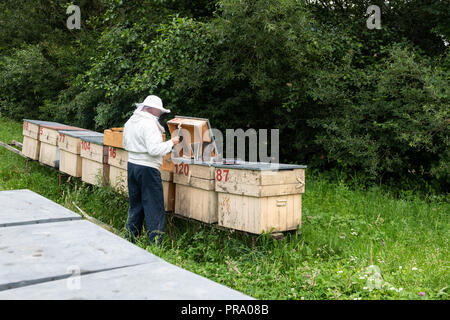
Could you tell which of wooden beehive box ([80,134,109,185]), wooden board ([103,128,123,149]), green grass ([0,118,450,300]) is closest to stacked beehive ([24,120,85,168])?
green grass ([0,118,450,300])

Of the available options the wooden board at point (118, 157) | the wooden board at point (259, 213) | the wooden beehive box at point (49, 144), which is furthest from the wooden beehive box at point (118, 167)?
the wooden beehive box at point (49, 144)

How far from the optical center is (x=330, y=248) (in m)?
5.66

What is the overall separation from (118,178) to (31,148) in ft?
13.7

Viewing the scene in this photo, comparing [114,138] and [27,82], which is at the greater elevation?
[27,82]

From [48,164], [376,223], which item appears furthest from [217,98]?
[376,223]

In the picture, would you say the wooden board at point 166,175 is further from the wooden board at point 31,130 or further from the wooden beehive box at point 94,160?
the wooden board at point 31,130

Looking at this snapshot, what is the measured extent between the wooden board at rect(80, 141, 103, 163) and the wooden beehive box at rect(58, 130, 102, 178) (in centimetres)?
11

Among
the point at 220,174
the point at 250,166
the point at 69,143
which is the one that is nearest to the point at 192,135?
the point at 220,174

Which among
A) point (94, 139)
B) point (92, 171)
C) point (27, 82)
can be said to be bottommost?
point (92, 171)

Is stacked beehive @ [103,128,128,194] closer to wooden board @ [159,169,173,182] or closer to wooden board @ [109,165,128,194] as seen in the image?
wooden board @ [109,165,128,194]

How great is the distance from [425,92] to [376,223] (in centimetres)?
326

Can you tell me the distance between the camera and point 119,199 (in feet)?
25.7

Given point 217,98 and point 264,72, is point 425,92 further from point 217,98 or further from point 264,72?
point 217,98

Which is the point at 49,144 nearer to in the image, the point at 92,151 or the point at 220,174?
the point at 92,151
